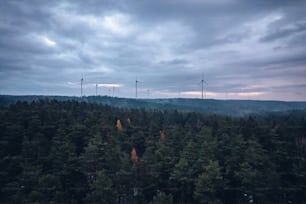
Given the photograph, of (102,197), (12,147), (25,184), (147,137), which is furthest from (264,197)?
(12,147)

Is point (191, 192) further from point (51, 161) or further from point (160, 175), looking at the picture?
point (51, 161)

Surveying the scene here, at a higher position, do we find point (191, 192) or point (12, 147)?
point (12, 147)

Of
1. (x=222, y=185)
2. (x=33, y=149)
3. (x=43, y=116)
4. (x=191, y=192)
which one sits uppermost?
(x=43, y=116)

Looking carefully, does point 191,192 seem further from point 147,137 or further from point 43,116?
point 43,116

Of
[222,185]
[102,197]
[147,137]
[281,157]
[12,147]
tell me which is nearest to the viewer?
[102,197]

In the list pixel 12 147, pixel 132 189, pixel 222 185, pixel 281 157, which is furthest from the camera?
pixel 12 147

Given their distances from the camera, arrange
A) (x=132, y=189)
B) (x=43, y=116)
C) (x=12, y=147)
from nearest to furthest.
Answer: (x=132, y=189)
(x=12, y=147)
(x=43, y=116)

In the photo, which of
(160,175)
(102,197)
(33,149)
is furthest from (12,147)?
(160,175)

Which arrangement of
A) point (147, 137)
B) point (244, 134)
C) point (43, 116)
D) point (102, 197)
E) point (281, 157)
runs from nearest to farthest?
point (102, 197) < point (281, 157) < point (244, 134) < point (147, 137) < point (43, 116)

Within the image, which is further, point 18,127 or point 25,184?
point 18,127
